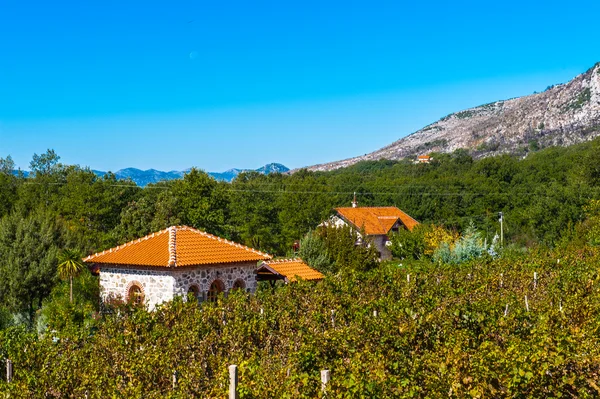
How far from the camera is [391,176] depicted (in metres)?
84.8

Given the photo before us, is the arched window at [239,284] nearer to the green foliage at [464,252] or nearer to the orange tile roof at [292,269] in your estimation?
the orange tile roof at [292,269]

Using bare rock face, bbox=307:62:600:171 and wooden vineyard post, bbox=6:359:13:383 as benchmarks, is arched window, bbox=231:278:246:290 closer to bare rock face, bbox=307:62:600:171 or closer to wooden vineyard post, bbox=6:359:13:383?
wooden vineyard post, bbox=6:359:13:383

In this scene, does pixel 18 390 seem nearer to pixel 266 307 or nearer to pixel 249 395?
pixel 249 395

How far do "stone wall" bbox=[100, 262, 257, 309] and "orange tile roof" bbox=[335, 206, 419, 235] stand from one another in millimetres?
29615

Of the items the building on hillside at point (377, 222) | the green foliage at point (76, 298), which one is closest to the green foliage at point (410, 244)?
the building on hillside at point (377, 222)

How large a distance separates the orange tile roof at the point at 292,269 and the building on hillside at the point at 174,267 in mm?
1937

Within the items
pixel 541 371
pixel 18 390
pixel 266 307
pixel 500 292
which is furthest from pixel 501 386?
pixel 500 292

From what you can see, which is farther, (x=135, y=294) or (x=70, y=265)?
(x=70, y=265)

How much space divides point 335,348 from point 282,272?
1316 cm

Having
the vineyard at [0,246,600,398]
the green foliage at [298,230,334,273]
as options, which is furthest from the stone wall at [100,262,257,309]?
the green foliage at [298,230,334,273]

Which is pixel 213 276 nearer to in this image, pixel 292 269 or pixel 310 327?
pixel 292 269

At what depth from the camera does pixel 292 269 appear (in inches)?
949

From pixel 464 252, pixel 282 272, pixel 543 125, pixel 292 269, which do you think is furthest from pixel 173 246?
pixel 543 125

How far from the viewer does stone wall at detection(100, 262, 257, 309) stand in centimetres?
1889
